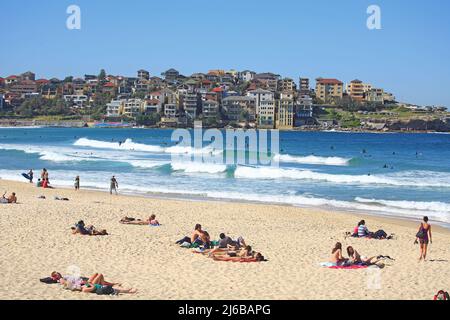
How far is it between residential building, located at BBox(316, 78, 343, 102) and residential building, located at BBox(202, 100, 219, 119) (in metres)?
38.5

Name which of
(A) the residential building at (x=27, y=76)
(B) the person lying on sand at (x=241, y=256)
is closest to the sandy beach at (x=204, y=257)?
(B) the person lying on sand at (x=241, y=256)

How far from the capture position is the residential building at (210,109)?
454ft

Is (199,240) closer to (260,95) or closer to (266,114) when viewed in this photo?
(266,114)

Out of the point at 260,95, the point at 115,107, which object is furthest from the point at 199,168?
the point at 115,107

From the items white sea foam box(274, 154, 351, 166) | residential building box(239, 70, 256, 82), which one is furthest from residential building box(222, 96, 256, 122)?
white sea foam box(274, 154, 351, 166)

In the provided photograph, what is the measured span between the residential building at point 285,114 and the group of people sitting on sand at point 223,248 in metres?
125

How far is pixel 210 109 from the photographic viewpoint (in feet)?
455

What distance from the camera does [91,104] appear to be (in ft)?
534

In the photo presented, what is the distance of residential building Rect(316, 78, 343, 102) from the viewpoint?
16662cm

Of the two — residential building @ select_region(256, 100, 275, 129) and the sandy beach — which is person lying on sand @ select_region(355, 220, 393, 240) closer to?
the sandy beach

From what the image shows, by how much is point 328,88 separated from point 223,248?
157459 mm

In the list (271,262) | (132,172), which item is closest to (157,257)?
(271,262)

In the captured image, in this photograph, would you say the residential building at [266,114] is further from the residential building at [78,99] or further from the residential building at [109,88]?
the residential building at [78,99]

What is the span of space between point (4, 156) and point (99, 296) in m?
44.9
